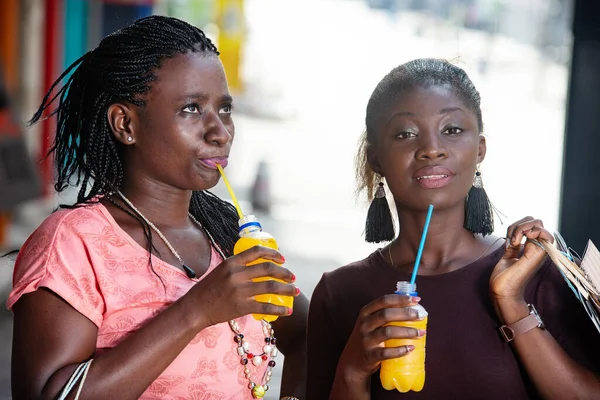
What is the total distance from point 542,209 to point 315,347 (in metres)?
8.29

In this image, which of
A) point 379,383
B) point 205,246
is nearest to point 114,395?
point 205,246

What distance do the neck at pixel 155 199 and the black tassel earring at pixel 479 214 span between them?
88 cm

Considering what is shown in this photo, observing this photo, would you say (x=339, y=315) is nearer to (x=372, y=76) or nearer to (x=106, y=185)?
(x=106, y=185)

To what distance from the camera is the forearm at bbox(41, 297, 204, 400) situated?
6.44 ft

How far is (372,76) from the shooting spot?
18.6 meters

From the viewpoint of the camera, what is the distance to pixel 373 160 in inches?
107

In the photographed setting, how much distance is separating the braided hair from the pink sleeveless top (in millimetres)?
92

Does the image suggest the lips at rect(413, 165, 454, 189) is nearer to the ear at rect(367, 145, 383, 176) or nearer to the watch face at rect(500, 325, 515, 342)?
the ear at rect(367, 145, 383, 176)

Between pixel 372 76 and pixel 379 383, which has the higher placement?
pixel 372 76

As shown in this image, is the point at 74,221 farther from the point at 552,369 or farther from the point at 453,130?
the point at 552,369

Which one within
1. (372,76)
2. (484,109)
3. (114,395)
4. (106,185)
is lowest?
(114,395)

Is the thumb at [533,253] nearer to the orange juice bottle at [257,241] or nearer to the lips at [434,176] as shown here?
the lips at [434,176]

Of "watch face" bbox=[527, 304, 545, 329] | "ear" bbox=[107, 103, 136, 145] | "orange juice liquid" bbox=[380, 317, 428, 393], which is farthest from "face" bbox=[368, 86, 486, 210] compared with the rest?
"ear" bbox=[107, 103, 136, 145]

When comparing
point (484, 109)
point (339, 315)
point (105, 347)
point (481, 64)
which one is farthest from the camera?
point (481, 64)
